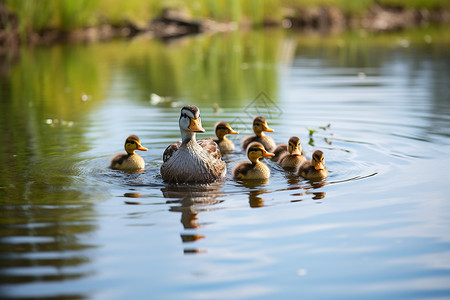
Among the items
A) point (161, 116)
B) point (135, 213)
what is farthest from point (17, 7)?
point (135, 213)

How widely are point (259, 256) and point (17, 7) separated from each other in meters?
24.7

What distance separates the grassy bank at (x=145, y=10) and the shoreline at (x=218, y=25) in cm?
24

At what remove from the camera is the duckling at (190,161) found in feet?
24.1

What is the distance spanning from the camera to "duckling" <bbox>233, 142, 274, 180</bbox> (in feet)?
24.6

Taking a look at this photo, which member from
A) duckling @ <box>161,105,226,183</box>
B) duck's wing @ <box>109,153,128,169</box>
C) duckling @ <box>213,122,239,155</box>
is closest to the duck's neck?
duckling @ <box>161,105,226,183</box>

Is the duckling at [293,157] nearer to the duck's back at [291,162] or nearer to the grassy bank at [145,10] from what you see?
the duck's back at [291,162]

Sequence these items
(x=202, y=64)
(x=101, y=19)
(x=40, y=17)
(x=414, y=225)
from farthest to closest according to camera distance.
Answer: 1. (x=101, y=19)
2. (x=40, y=17)
3. (x=202, y=64)
4. (x=414, y=225)

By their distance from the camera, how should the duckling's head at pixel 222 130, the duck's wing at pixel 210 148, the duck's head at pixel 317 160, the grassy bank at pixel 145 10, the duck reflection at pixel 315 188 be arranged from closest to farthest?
the duck reflection at pixel 315 188 < the duck's head at pixel 317 160 < the duck's wing at pixel 210 148 < the duckling's head at pixel 222 130 < the grassy bank at pixel 145 10

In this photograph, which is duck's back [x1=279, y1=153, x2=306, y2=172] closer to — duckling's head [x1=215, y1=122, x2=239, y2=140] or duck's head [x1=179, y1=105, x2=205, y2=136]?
duckling's head [x1=215, y1=122, x2=239, y2=140]

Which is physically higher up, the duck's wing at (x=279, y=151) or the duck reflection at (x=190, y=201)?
the duck's wing at (x=279, y=151)

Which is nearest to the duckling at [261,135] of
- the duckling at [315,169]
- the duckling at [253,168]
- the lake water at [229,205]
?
the lake water at [229,205]

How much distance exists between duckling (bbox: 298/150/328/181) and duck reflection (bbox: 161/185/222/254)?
3.25 ft

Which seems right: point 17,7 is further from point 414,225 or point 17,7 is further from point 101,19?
point 414,225

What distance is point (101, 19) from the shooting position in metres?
38.4
